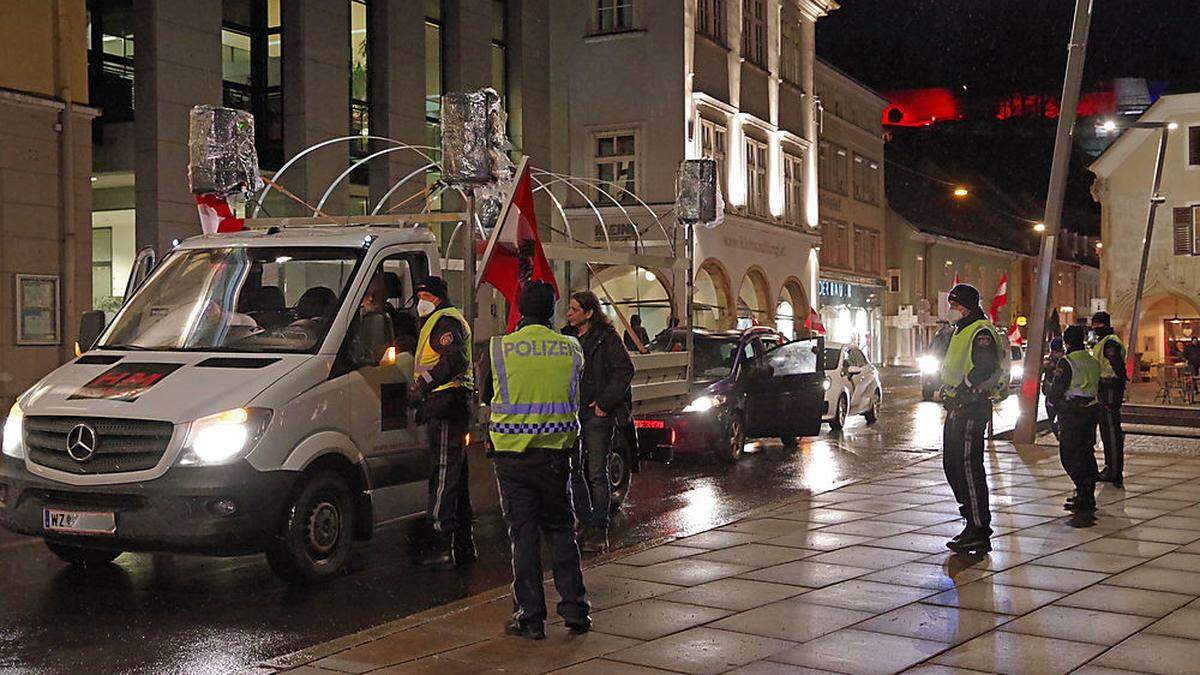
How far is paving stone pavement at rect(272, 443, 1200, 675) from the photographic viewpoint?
6938mm

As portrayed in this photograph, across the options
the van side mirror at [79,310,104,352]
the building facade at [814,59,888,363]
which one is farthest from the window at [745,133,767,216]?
the van side mirror at [79,310,104,352]

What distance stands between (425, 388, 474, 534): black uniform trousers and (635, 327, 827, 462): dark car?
635 centimetres

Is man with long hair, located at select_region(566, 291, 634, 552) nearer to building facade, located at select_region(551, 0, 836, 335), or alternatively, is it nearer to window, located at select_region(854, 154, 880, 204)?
building facade, located at select_region(551, 0, 836, 335)

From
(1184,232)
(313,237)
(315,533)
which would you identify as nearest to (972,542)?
(315,533)

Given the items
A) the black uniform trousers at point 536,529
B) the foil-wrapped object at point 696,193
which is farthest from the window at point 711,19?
the black uniform trousers at point 536,529

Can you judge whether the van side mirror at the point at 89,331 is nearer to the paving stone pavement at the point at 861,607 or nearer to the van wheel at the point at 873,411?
the paving stone pavement at the point at 861,607

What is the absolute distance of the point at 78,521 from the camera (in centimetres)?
857

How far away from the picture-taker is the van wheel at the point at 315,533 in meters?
8.93

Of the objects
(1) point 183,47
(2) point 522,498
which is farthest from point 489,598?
(1) point 183,47

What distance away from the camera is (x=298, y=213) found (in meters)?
26.5

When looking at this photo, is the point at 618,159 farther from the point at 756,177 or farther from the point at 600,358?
the point at 600,358

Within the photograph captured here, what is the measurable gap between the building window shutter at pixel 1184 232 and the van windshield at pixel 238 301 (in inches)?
1759

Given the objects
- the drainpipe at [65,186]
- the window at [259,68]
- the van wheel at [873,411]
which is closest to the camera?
the drainpipe at [65,186]

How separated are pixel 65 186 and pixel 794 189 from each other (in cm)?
2771
